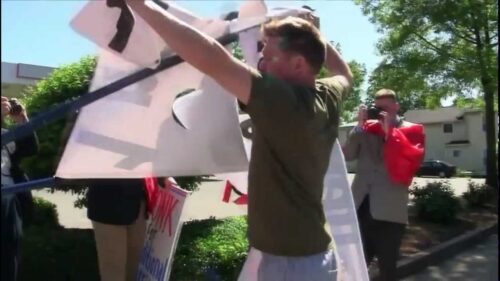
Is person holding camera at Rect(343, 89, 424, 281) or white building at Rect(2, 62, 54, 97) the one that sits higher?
white building at Rect(2, 62, 54, 97)

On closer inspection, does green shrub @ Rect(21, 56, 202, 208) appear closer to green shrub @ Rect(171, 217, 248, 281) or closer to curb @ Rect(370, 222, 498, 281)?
green shrub @ Rect(171, 217, 248, 281)

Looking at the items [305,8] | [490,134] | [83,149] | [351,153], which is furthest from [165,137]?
[490,134]

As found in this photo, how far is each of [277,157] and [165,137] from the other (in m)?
0.54

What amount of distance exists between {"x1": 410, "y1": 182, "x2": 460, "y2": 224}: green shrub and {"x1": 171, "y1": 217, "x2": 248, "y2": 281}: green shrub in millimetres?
5809

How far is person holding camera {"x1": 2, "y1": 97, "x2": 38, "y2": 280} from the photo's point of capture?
2968 millimetres

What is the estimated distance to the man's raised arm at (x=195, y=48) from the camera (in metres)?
1.90

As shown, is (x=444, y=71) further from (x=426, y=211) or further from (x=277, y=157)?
(x=277, y=157)

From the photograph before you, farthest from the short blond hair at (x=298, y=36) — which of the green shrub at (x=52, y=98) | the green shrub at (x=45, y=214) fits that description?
the green shrub at (x=45, y=214)

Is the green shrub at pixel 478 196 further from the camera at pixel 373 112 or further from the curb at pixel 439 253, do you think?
the camera at pixel 373 112

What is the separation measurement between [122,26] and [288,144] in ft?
2.33

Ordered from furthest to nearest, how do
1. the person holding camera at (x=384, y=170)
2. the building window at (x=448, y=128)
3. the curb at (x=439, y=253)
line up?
the building window at (x=448, y=128), the curb at (x=439, y=253), the person holding camera at (x=384, y=170)

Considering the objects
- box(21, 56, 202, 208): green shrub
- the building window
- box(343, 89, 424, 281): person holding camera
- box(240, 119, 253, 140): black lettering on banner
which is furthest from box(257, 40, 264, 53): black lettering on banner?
the building window

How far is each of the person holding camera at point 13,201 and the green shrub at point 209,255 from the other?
1.66m

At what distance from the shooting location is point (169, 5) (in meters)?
2.43
